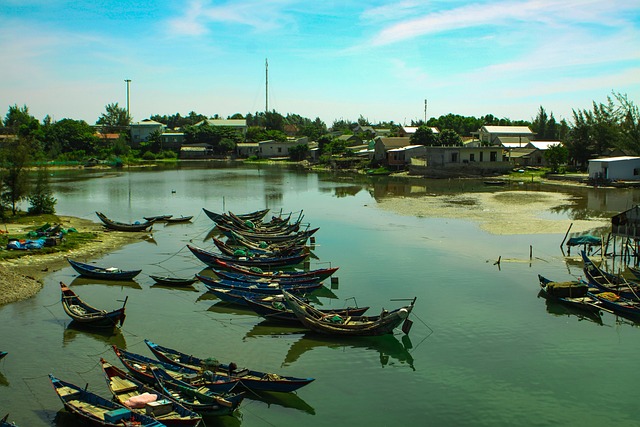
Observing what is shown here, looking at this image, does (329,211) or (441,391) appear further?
(329,211)

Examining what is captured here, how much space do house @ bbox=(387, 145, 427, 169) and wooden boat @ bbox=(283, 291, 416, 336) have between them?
7191cm

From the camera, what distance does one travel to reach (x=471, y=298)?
26.2 metres

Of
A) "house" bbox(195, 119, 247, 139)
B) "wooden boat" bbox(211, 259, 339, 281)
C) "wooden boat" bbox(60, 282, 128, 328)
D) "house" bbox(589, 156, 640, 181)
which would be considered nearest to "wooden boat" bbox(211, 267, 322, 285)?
"wooden boat" bbox(211, 259, 339, 281)

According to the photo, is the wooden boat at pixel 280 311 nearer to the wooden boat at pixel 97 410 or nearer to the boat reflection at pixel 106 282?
the boat reflection at pixel 106 282

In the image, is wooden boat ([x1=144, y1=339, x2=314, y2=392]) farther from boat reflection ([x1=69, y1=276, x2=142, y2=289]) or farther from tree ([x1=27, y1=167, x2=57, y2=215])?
tree ([x1=27, y1=167, x2=57, y2=215])

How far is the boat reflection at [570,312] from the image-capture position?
78.2ft

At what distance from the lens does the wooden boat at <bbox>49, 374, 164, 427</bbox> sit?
13.9 metres

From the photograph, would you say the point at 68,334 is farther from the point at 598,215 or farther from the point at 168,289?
the point at 598,215

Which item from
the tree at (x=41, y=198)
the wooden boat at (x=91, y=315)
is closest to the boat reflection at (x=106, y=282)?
the wooden boat at (x=91, y=315)

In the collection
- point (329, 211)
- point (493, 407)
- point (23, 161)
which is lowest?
point (493, 407)

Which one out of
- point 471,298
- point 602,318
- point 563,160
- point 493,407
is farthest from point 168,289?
point 563,160

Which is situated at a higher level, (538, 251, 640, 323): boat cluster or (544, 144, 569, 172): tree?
(544, 144, 569, 172): tree

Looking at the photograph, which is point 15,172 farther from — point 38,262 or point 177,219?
point 38,262

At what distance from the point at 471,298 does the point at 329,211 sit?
92.4ft
